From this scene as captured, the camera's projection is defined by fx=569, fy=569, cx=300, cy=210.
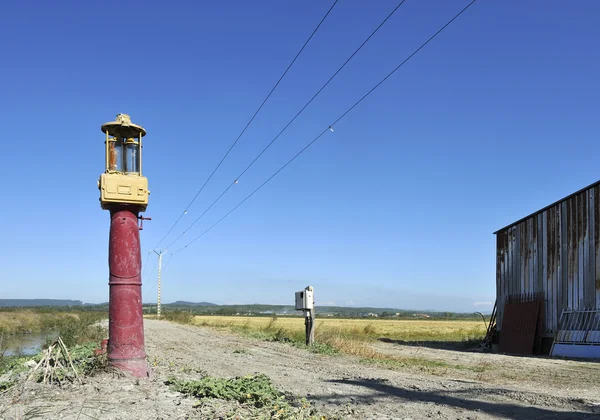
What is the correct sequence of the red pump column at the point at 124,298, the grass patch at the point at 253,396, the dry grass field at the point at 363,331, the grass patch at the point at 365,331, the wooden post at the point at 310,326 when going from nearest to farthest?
the grass patch at the point at 253,396, the red pump column at the point at 124,298, the wooden post at the point at 310,326, the dry grass field at the point at 363,331, the grass patch at the point at 365,331

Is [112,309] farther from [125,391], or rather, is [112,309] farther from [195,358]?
[195,358]

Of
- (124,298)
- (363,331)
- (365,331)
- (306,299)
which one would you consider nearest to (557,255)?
(306,299)

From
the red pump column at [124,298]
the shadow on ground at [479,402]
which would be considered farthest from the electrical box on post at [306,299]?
the red pump column at [124,298]

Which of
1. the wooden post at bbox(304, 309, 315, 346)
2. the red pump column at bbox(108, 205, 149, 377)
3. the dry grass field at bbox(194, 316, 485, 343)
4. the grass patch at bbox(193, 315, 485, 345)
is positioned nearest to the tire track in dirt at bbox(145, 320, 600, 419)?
the red pump column at bbox(108, 205, 149, 377)

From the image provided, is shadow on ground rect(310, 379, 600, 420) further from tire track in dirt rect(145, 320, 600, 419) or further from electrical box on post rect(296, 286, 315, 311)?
electrical box on post rect(296, 286, 315, 311)

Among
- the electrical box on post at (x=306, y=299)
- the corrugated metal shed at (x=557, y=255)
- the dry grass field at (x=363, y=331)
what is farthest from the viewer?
the dry grass field at (x=363, y=331)

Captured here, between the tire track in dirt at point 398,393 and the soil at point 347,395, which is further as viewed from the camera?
the tire track in dirt at point 398,393

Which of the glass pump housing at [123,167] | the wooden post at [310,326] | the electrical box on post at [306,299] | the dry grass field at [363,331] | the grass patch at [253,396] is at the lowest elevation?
the dry grass field at [363,331]

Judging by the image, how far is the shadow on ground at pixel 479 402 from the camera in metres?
6.95

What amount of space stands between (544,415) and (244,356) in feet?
27.9

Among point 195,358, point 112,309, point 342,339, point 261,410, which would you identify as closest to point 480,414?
point 261,410

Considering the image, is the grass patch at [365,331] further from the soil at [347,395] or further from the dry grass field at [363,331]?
the soil at [347,395]

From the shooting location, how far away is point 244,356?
14.1 metres

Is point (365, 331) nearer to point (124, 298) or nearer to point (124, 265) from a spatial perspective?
point (124, 298)
